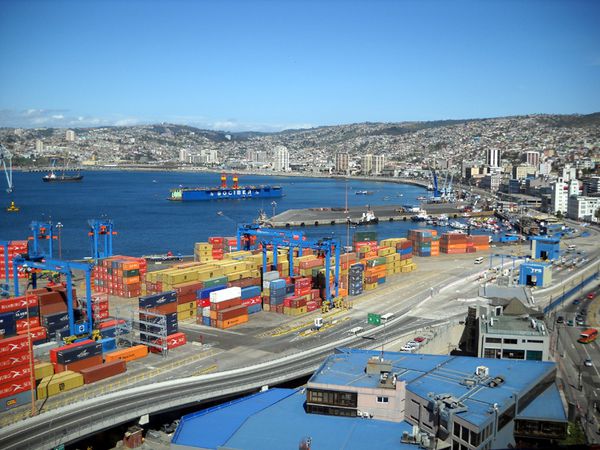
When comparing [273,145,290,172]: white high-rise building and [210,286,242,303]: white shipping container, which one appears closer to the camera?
[210,286,242,303]: white shipping container

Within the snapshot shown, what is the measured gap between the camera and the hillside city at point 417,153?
84.2 meters

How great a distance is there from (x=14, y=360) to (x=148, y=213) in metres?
40.1

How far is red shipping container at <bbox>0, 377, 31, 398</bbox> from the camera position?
452 inches

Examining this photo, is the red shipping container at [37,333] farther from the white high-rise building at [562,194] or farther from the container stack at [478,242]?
the white high-rise building at [562,194]

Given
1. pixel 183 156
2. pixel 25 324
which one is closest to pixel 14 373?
pixel 25 324

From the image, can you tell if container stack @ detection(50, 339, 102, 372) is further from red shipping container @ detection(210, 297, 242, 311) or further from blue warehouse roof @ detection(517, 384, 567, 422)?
blue warehouse roof @ detection(517, 384, 567, 422)

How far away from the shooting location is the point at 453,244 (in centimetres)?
3041

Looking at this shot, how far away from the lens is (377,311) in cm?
1877

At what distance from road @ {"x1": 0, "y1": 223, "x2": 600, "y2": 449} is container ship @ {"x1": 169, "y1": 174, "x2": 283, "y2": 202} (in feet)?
146

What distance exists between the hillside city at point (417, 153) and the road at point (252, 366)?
38.4 meters

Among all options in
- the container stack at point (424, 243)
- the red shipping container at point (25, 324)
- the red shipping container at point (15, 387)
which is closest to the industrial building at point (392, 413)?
the red shipping container at point (15, 387)

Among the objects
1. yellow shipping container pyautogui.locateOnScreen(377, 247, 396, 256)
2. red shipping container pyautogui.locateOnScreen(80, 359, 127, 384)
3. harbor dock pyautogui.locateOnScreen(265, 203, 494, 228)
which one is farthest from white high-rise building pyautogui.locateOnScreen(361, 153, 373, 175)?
red shipping container pyautogui.locateOnScreen(80, 359, 127, 384)

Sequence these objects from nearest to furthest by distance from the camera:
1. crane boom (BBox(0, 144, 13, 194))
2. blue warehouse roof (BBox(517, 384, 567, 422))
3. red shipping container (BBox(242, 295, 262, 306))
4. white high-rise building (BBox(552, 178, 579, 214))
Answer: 1. blue warehouse roof (BBox(517, 384, 567, 422))
2. red shipping container (BBox(242, 295, 262, 306))
3. white high-rise building (BBox(552, 178, 579, 214))
4. crane boom (BBox(0, 144, 13, 194))

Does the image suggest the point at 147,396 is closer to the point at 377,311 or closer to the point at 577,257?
the point at 377,311
